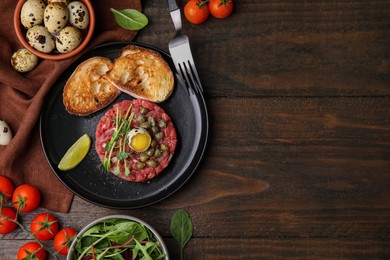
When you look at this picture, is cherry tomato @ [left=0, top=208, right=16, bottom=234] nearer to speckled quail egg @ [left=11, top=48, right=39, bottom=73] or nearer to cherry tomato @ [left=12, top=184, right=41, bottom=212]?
cherry tomato @ [left=12, top=184, right=41, bottom=212]

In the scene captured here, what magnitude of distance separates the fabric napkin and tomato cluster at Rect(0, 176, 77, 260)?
1.7 inches

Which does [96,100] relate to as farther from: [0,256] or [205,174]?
[0,256]

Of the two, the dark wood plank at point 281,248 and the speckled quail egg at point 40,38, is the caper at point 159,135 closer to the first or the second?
the dark wood plank at point 281,248

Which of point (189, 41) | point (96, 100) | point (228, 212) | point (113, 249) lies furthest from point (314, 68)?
point (113, 249)

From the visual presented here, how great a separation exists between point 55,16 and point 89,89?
0.97 feet

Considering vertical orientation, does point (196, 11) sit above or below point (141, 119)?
above

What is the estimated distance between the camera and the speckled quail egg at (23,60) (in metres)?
1.96

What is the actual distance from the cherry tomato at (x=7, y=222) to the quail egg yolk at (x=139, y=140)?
556 millimetres

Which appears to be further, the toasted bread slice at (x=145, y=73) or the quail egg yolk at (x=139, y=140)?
the toasted bread slice at (x=145, y=73)

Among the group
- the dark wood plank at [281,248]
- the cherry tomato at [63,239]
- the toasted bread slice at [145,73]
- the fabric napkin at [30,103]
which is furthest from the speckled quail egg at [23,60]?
the dark wood plank at [281,248]

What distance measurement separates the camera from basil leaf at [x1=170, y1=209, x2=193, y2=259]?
1933 millimetres

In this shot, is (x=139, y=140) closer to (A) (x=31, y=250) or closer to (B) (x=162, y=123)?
(B) (x=162, y=123)

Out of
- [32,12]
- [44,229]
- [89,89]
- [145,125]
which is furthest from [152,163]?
[32,12]

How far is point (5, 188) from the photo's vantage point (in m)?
1.95
